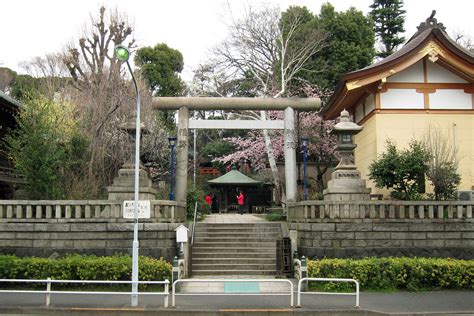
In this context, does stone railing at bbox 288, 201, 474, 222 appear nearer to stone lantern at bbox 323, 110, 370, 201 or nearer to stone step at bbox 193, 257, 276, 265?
stone lantern at bbox 323, 110, 370, 201

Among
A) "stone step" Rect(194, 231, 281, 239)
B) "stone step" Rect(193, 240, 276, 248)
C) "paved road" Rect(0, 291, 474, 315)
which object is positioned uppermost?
"stone step" Rect(194, 231, 281, 239)

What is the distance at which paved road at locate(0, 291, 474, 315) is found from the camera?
36.0 ft

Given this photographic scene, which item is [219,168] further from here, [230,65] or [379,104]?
[379,104]

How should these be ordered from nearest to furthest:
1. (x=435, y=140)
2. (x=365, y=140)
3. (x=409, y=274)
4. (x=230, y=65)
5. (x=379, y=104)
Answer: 1. (x=409, y=274)
2. (x=435, y=140)
3. (x=379, y=104)
4. (x=365, y=140)
5. (x=230, y=65)

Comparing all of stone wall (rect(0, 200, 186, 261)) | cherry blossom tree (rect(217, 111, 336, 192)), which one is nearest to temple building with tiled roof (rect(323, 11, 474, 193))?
cherry blossom tree (rect(217, 111, 336, 192))

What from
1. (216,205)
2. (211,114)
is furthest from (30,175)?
(211,114)

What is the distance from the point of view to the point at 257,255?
17156 mm

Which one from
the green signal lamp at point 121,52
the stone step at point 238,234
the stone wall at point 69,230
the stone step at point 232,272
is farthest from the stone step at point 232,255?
the green signal lamp at point 121,52

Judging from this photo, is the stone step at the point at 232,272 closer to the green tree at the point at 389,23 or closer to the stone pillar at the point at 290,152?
the stone pillar at the point at 290,152

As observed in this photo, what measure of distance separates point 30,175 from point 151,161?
17093mm

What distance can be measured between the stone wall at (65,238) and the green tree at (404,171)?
8476 millimetres

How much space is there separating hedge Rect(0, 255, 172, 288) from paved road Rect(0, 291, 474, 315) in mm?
1013

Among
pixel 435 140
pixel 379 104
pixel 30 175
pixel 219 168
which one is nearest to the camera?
pixel 30 175

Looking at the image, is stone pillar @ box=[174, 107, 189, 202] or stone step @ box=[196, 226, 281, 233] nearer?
stone step @ box=[196, 226, 281, 233]
